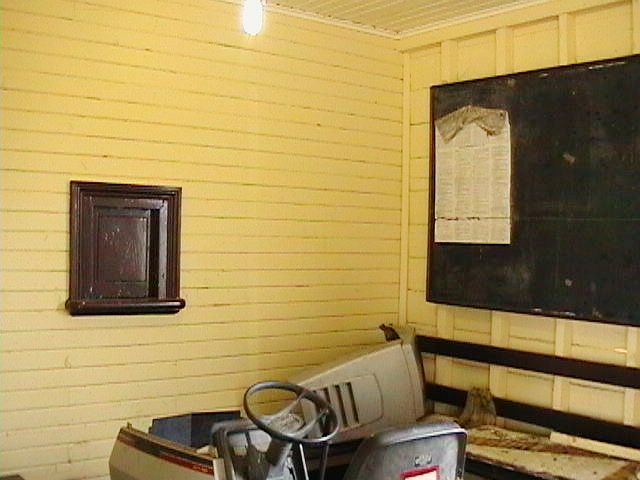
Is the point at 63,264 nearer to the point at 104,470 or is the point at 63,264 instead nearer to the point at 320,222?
the point at 104,470

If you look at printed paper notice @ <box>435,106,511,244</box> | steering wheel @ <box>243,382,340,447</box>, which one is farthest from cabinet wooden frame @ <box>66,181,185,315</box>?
printed paper notice @ <box>435,106,511,244</box>

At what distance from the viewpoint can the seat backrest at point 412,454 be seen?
Answer: 2779 millimetres

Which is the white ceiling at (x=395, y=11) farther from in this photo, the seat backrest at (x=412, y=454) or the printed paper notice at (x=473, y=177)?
the seat backrest at (x=412, y=454)

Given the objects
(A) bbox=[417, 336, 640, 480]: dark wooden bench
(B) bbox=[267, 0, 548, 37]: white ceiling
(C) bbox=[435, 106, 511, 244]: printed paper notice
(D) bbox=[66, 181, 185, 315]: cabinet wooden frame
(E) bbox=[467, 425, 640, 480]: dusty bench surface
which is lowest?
(E) bbox=[467, 425, 640, 480]: dusty bench surface

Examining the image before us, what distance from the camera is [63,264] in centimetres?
365

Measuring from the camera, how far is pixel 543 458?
3666 millimetres

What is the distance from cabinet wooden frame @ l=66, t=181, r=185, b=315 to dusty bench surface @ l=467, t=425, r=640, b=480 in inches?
62.5

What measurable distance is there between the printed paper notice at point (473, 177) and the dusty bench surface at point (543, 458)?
0.97 meters

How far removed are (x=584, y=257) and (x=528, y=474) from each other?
39.6 inches

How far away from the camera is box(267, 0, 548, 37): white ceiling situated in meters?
4.23

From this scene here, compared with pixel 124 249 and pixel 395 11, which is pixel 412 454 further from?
pixel 395 11

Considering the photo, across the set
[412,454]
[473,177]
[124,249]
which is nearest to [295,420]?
[412,454]

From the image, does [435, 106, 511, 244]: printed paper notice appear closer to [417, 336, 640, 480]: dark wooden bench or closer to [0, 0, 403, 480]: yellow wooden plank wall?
[0, 0, 403, 480]: yellow wooden plank wall

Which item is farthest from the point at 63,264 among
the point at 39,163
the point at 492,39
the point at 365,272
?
the point at 492,39
